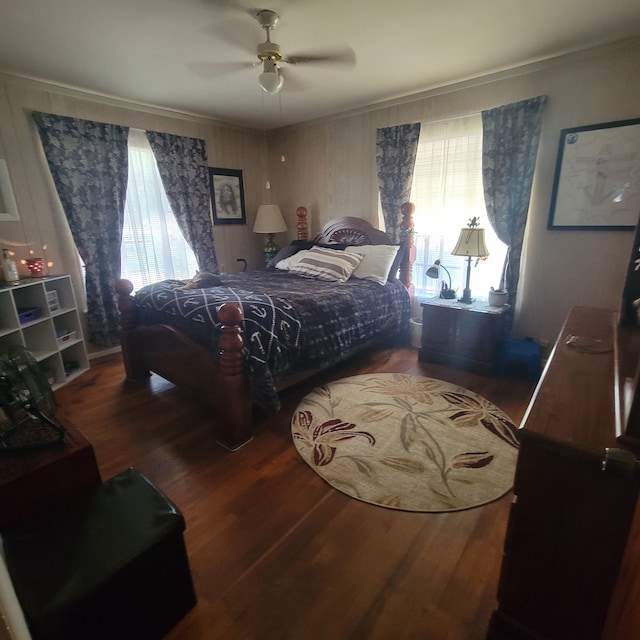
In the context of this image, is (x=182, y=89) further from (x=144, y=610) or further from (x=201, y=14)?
(x=144, y=610)

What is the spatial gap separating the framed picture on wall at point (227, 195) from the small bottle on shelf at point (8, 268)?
6.83ft

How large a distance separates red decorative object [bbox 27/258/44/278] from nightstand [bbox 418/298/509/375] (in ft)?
10.9

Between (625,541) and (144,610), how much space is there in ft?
4.43

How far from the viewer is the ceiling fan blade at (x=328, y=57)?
8.32 ft

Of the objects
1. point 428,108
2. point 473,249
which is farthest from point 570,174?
point 428,108

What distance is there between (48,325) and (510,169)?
4.02m

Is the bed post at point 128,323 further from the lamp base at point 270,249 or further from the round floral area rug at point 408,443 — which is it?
the lamp base at point 270,249

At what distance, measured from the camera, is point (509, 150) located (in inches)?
115

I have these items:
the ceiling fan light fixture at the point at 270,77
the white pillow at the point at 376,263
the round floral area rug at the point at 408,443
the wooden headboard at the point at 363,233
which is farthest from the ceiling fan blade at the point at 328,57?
the round floral area rug at the point at 408,443

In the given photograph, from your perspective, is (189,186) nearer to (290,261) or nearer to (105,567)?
(290,261)

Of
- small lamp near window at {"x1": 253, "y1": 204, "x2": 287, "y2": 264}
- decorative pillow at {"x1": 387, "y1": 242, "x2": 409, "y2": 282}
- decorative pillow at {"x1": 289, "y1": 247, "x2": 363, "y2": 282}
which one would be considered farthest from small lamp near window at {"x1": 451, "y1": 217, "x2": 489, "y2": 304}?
small lamp near window at {"x1": 253, "y1": 204, "x2": 287, "y2": 264}

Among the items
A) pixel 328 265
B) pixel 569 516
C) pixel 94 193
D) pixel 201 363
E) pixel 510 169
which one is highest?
pixel 510 169

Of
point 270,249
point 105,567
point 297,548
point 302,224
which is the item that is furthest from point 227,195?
point 105,567

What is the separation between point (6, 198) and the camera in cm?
284
